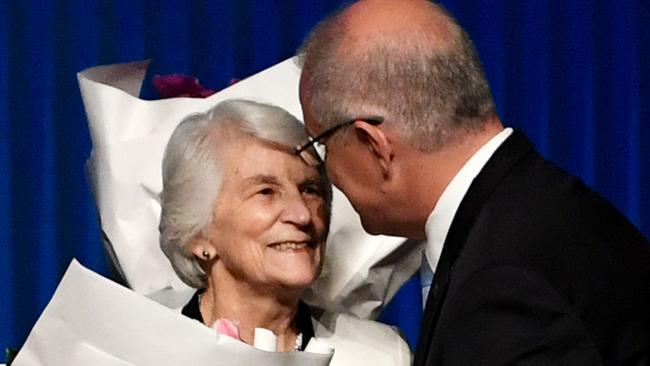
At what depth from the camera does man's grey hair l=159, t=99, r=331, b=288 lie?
1738mm

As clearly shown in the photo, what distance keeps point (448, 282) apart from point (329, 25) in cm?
37

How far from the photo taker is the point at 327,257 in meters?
1.89

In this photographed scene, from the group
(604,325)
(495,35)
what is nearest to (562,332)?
(604,325)

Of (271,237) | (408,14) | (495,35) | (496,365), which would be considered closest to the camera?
(496,365)

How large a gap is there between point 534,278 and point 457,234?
0.13 metres

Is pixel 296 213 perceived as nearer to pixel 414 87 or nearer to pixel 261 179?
pixel 261 179

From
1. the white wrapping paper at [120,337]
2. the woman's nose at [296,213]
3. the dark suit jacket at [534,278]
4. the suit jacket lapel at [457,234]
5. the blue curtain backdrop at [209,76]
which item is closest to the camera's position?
the dark suit jacket at [534,278]

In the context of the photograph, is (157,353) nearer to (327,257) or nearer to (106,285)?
(106,285)

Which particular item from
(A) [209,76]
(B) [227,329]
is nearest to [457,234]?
(B) [227,329]

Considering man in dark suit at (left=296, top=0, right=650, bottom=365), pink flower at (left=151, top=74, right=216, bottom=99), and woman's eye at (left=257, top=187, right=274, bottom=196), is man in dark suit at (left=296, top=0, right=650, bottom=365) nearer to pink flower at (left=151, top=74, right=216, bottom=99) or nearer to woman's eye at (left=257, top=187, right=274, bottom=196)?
woman's eye at (left=257, top=187, right=274, bottom=196)

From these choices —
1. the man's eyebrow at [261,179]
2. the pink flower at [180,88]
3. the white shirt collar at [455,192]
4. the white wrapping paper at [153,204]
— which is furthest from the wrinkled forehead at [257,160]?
the white shirt collar at [455,192]

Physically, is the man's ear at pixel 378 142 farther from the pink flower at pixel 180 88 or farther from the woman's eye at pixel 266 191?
the pink flower at pixel 180 88

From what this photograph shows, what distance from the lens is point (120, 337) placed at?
1455mm

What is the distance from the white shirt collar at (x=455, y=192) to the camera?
135 cm
